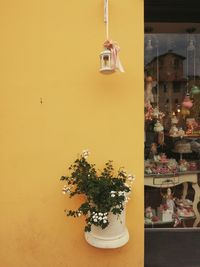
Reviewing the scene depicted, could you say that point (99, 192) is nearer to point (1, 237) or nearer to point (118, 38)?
point (1, 237)

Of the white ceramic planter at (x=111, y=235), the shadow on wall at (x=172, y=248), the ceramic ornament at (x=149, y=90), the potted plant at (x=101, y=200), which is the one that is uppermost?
the ceramic ornament at (x=149, y=90)

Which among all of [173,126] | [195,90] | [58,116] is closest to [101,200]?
[58,116]

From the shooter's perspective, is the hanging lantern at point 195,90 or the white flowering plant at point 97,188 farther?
the hanging lantern at point 195,90

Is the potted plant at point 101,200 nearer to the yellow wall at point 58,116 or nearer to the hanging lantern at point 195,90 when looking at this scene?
the yellow wall at point 58,116

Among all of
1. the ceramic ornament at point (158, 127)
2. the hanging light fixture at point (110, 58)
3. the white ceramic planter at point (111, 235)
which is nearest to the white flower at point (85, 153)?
the white ceramic planter at point (111, 235)

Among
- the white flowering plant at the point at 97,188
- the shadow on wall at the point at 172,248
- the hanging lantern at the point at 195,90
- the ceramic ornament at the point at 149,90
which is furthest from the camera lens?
the hanging lantern at the point at 195,90

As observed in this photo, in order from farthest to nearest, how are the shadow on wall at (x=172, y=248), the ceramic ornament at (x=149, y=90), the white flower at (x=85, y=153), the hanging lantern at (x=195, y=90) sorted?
the hanging lantern at (x=195, y=90) → the ceramic ornament at (x=149, y=90) → the shadow on wall at (x=172, y=248) → the white flower at (x=85, y=153)

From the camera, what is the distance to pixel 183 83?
189 inches

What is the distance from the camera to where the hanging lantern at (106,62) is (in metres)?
3.07

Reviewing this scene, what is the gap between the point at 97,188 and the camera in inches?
121

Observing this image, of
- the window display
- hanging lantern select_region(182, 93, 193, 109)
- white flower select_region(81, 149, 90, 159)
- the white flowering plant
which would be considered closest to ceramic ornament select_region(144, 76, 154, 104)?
the window display

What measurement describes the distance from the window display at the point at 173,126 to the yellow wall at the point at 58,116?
4.06 feet

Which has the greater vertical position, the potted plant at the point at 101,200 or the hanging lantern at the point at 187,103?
the hanging lantern at the point at 187,103

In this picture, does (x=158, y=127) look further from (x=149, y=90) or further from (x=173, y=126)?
(x=149, y=90)
